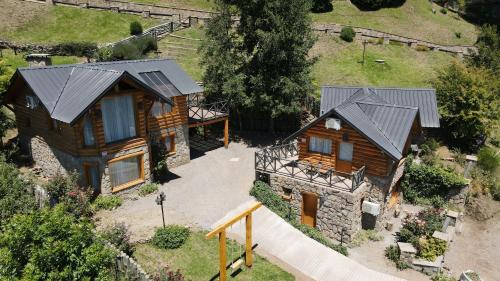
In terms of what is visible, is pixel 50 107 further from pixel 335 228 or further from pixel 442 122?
pixel 442 122

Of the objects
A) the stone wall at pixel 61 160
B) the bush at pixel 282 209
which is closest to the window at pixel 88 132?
the stone wall at pixel 61 160

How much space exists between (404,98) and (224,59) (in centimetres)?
1259

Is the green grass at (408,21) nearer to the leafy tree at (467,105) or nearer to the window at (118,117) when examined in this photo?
the leafy tree at (467,105)

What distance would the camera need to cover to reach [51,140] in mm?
21422

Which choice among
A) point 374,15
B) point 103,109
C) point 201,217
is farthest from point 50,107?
point 374,15

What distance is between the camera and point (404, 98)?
88.9 feet

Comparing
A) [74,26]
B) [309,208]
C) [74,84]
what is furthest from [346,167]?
[74,26]

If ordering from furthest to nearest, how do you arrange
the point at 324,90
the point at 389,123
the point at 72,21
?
the point at 72,21, the point at 324,90, the point at 389,123

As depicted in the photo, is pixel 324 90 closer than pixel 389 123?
No

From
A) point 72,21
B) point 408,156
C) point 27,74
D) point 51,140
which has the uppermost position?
point 72,21

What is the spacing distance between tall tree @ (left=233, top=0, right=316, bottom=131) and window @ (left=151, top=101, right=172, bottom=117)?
22.3 feet

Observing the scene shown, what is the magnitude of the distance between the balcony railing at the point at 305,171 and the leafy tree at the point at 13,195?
11124 mm

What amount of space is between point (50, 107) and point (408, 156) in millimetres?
19695

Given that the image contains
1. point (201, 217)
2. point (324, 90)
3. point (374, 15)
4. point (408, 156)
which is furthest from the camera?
point (374, 15)
